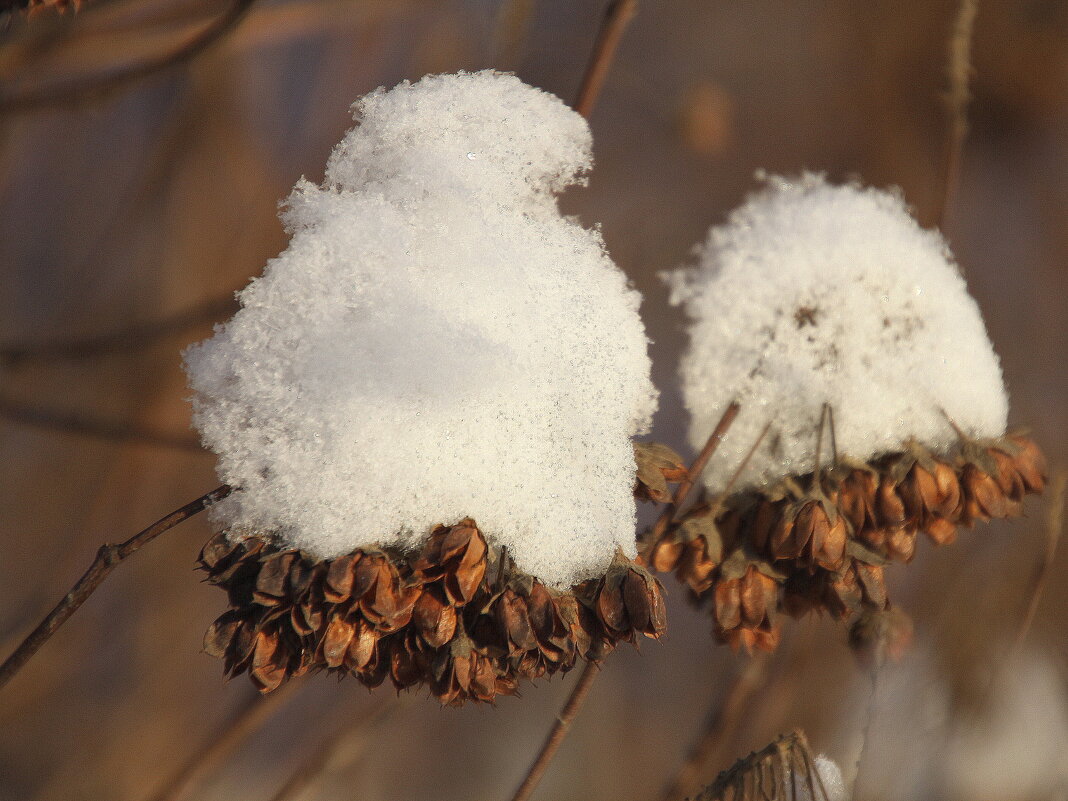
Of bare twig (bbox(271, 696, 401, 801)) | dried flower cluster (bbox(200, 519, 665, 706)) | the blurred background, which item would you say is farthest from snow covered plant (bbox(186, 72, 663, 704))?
bare twig (bbox(271, 696, 401, 801))

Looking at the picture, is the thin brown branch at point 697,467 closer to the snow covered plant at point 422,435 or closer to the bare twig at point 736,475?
the bare twig at point 736,475

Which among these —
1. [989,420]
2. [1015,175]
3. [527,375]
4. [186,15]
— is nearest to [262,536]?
[527,375]

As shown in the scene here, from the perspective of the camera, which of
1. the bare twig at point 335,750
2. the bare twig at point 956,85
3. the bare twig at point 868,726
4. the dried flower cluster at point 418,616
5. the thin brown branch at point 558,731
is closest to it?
the dried flower cluster at point 418,616

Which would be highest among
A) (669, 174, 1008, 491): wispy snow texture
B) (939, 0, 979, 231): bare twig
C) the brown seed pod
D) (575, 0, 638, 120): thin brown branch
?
(939, 0, 979, 231): bare twig

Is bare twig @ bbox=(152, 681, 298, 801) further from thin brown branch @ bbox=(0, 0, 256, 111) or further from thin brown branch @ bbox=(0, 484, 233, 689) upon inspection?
thin brown branch @ bbox=(0, 0, 256, 111)

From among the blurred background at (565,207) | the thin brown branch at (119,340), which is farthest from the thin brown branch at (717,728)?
the thin brown branch at (119,340)

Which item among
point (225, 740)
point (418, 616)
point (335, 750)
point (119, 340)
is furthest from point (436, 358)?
point (119, 340)

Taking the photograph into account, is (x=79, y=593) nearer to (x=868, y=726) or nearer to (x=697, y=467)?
(x=697, y=467)
